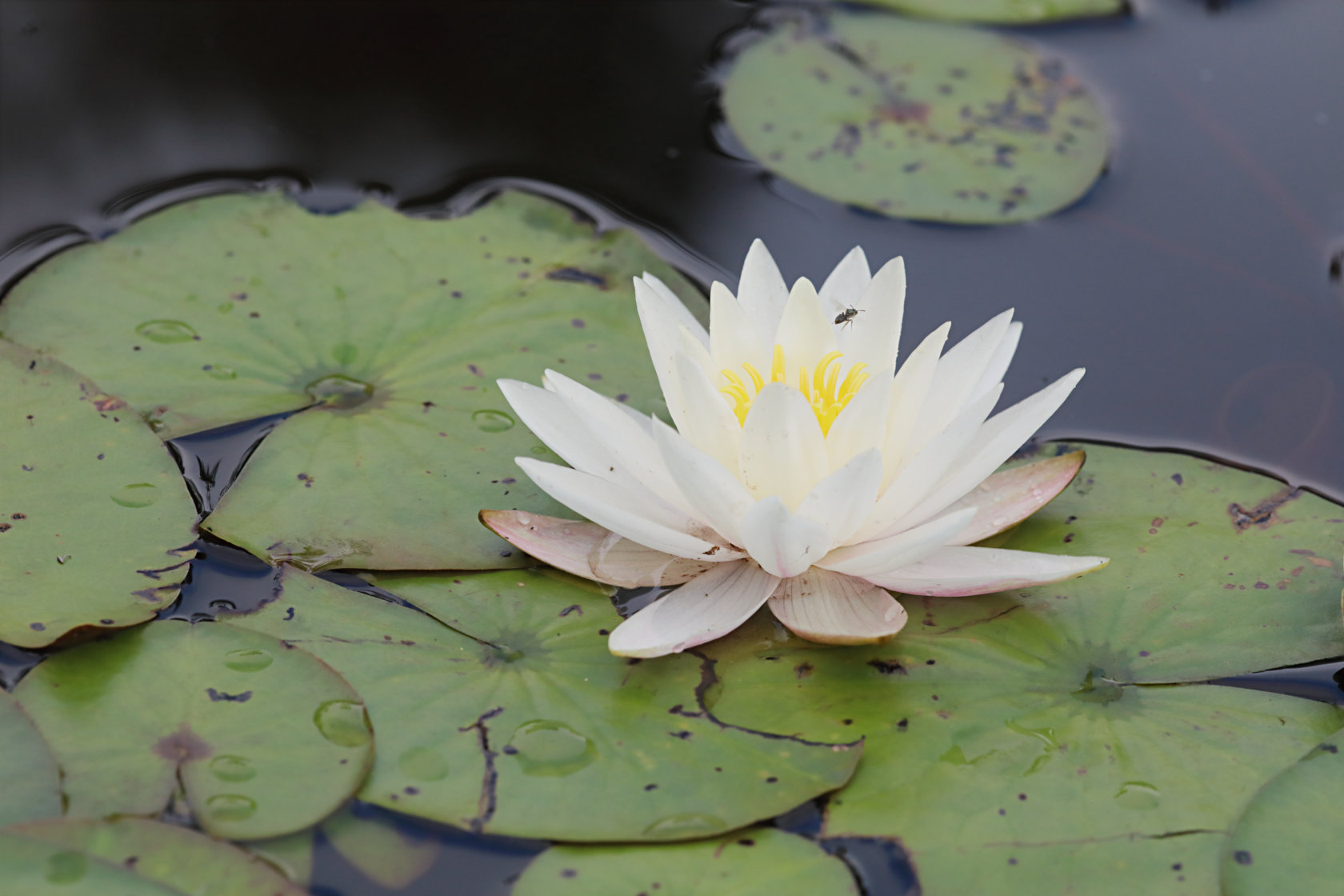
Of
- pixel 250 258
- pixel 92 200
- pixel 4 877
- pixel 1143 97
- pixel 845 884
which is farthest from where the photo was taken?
pixel 1143 97

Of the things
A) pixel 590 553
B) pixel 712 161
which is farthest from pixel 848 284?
pixel 712 161

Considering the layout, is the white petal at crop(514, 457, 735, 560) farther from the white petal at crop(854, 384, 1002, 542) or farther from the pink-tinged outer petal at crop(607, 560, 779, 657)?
the white petal at crop(854, 384, 1002, 542)

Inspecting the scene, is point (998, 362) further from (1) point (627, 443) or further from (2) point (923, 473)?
(1) point (627, 443)

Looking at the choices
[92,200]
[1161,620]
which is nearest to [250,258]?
[92,200]

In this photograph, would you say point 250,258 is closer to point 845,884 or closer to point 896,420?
point 896,420

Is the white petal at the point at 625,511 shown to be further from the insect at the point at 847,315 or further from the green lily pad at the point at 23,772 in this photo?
the green lily pad at the point at 23,772

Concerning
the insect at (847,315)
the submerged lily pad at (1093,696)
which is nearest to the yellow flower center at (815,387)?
the insect at (847,315)

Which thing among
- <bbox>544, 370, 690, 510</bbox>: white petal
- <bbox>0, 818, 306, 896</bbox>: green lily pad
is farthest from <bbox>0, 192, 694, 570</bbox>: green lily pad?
<bbox>0, 818, 306, 896</bbox>: green lily pad
